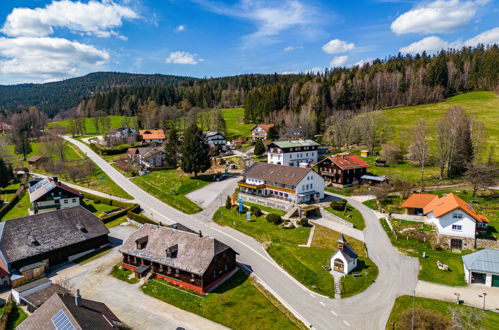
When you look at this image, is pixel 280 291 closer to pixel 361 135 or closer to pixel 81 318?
pixel 81 318

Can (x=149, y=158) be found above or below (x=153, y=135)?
below

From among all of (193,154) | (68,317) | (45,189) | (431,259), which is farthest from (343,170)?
(45,189)

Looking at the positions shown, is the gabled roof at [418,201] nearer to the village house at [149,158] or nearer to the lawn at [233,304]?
the lawn at [233,304]

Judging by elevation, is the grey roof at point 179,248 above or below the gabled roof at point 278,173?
below

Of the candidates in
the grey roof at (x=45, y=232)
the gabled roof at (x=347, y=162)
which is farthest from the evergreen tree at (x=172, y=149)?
the gabled roof at (x=347, y=162)

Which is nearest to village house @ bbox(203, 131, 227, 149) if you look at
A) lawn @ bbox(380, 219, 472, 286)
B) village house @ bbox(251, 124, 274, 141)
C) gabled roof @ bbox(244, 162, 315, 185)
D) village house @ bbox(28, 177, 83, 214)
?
village house @ bbox(251, 124, 274, 141)

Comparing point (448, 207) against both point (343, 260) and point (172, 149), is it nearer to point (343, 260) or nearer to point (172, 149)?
point (343, 260)
